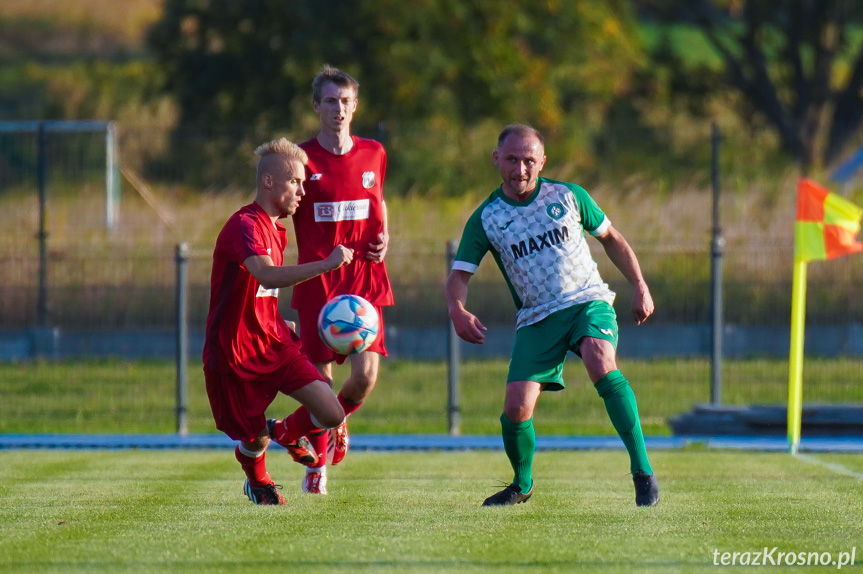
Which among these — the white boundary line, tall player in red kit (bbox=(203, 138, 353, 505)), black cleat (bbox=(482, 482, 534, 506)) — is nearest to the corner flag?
the white boundary line

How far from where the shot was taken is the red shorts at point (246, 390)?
21.9ft

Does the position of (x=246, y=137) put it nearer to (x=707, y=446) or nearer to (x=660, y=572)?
(x=707, y=446)

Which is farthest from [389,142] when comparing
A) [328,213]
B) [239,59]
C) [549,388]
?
[239,59]

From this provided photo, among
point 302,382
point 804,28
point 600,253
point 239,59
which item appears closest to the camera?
point 302,382

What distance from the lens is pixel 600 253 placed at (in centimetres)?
1462

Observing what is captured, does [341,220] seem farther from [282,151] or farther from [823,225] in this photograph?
[823,225]

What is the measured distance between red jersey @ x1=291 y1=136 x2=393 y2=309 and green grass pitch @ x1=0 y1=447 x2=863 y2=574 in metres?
1.14

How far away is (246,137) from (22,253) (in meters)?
3.17

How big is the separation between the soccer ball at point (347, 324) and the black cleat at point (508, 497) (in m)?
1.10

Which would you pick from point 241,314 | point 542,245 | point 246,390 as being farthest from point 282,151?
point 542,245

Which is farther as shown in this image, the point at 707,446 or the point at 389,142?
the point at 389,142

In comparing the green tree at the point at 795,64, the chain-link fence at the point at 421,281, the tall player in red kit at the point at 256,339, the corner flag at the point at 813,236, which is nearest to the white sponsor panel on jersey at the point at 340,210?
the tall player in red kit at the point at 256,339

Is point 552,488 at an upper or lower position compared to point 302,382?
lower

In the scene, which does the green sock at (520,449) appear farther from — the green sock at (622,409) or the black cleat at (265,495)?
the black cleat at (265,495)
